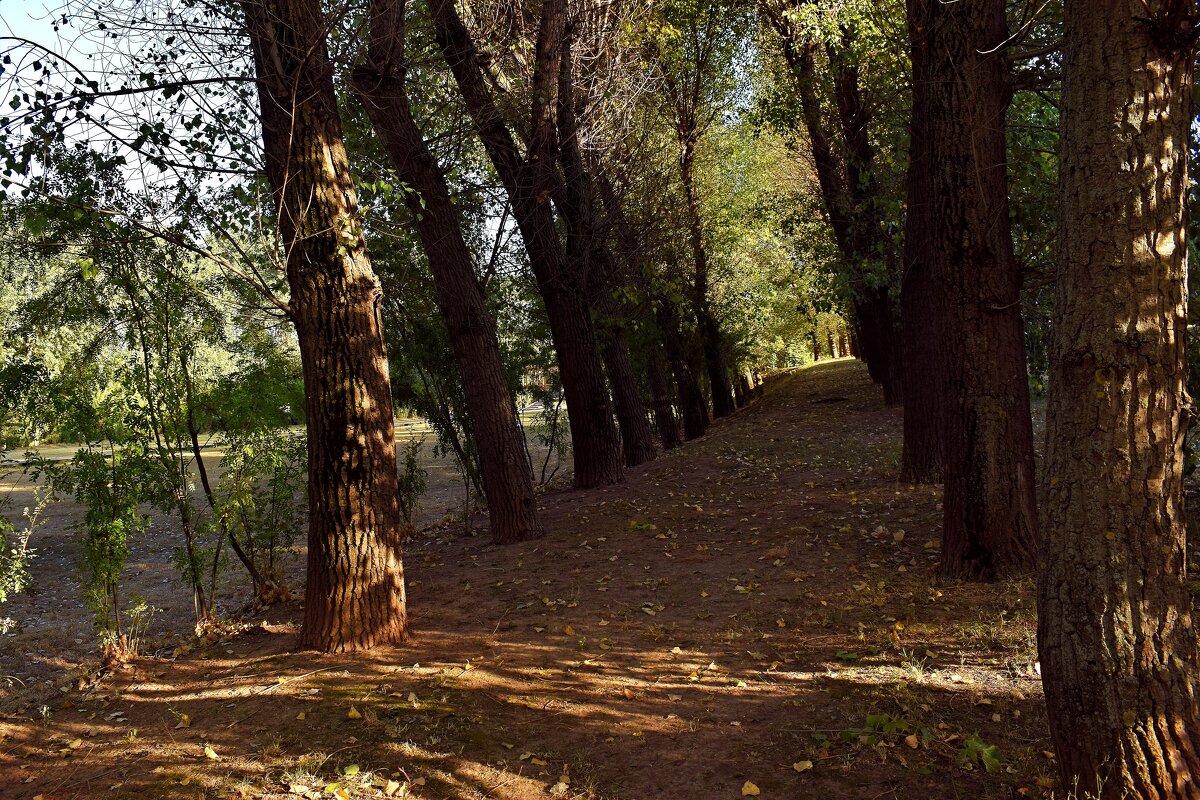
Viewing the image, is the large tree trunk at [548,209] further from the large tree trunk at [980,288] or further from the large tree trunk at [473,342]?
the large tree trunk at [980,288]

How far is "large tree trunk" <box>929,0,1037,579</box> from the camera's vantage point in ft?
19.3

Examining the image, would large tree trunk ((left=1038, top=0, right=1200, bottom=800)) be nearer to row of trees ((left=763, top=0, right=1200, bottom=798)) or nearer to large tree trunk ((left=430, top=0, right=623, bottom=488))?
row of trees ((left=763, top=0, right=1200, bottom=798))

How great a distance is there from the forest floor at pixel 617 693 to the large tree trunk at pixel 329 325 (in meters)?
0.61

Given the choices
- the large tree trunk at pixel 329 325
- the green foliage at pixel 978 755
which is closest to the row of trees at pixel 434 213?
the large tree trunk at pixel 329 325

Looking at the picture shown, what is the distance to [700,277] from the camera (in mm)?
20281

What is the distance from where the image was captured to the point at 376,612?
5.78 meters

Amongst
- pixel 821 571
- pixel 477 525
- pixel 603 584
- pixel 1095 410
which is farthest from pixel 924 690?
pixel 477 525

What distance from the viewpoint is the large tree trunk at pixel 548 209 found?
9.78 metres

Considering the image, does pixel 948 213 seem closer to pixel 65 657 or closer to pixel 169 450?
pixel 169 450

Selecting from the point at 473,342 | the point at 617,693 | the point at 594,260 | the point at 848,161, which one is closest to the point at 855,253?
the point at 848,161

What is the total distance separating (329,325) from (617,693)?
3.01 m

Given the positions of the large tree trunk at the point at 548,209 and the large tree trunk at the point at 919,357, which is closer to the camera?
the large tree trunk at the point at 919,357

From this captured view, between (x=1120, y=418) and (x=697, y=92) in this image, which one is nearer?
(x=1120, y=418)

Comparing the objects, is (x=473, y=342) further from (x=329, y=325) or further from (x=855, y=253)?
(x=855, y=253)
